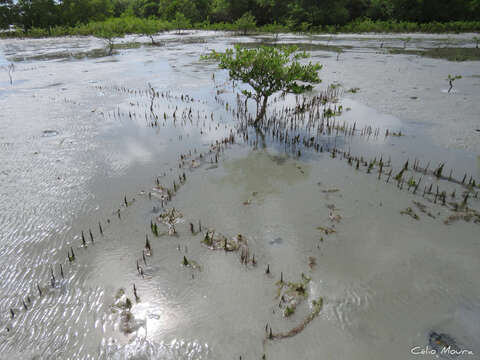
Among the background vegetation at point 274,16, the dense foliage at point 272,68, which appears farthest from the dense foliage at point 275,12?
the dense foliage at point 272,68

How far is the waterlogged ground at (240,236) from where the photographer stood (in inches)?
88.3

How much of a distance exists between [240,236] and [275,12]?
45.2 m

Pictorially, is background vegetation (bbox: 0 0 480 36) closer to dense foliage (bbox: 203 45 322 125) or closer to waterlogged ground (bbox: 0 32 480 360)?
dense foliage (bbox: 203 45 322 125)

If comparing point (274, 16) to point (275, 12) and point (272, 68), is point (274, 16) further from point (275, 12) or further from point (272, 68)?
point (272, 68)

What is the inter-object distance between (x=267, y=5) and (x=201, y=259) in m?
46.2

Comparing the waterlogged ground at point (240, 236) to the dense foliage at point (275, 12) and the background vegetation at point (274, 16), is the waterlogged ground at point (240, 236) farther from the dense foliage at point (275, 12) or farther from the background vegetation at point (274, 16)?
the dense foliage at point (275, 12)

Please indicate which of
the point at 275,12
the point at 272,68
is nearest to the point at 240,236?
the point at 272,68

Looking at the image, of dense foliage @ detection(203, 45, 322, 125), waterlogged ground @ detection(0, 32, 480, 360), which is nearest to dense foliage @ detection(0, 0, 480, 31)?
dense foliage @ detection(203, 45, 322, 125)

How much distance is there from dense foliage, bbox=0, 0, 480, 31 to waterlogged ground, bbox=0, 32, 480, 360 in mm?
29175

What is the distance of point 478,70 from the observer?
35.7 ft

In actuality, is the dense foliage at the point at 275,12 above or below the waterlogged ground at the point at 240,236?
above

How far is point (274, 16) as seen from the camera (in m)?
41.0

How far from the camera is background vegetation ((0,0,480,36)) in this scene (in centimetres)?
3016

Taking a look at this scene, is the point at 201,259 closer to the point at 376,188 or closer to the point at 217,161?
the point at 217,161
